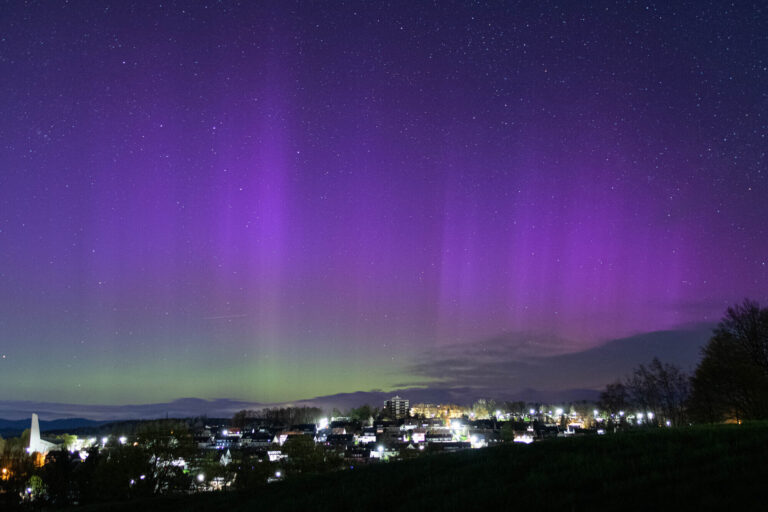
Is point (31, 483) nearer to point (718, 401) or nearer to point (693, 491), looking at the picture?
point (693, 491)

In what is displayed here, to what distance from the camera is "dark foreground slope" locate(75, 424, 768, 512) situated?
6582mm

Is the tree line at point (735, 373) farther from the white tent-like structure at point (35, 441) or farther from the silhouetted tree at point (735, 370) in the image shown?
the white tent-like structure at point (35, 441)

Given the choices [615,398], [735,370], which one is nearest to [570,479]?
[735,370]

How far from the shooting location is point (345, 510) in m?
9.77

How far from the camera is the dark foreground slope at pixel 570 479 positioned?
6.58m

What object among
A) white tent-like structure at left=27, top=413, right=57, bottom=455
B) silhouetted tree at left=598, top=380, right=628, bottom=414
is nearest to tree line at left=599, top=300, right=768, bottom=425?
silhouetted tree at left=598, top=380, right=628, bottom=414

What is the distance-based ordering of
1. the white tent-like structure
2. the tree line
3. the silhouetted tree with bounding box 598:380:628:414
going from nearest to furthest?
the tree line < the silhouetted tree with bounding box 598:380:628:414 < the white tent-like structure

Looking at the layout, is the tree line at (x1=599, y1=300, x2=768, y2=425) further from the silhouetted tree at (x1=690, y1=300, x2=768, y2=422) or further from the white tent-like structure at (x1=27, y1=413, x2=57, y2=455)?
the white tent-like structure at (x1=27, y1=413, x2=57, y2=455)

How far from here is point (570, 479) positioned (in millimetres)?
8391

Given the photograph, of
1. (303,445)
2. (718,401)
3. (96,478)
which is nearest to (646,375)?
(718,401)

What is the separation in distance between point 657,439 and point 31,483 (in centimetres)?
5497

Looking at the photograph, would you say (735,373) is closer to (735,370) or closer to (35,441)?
(735,370)

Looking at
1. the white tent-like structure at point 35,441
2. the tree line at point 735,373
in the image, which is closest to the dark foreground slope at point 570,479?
the tree line at point 735,373

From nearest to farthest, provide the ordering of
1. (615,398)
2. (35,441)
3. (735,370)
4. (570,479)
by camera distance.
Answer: (570,479), (735,370), (615,398), (35,441)
